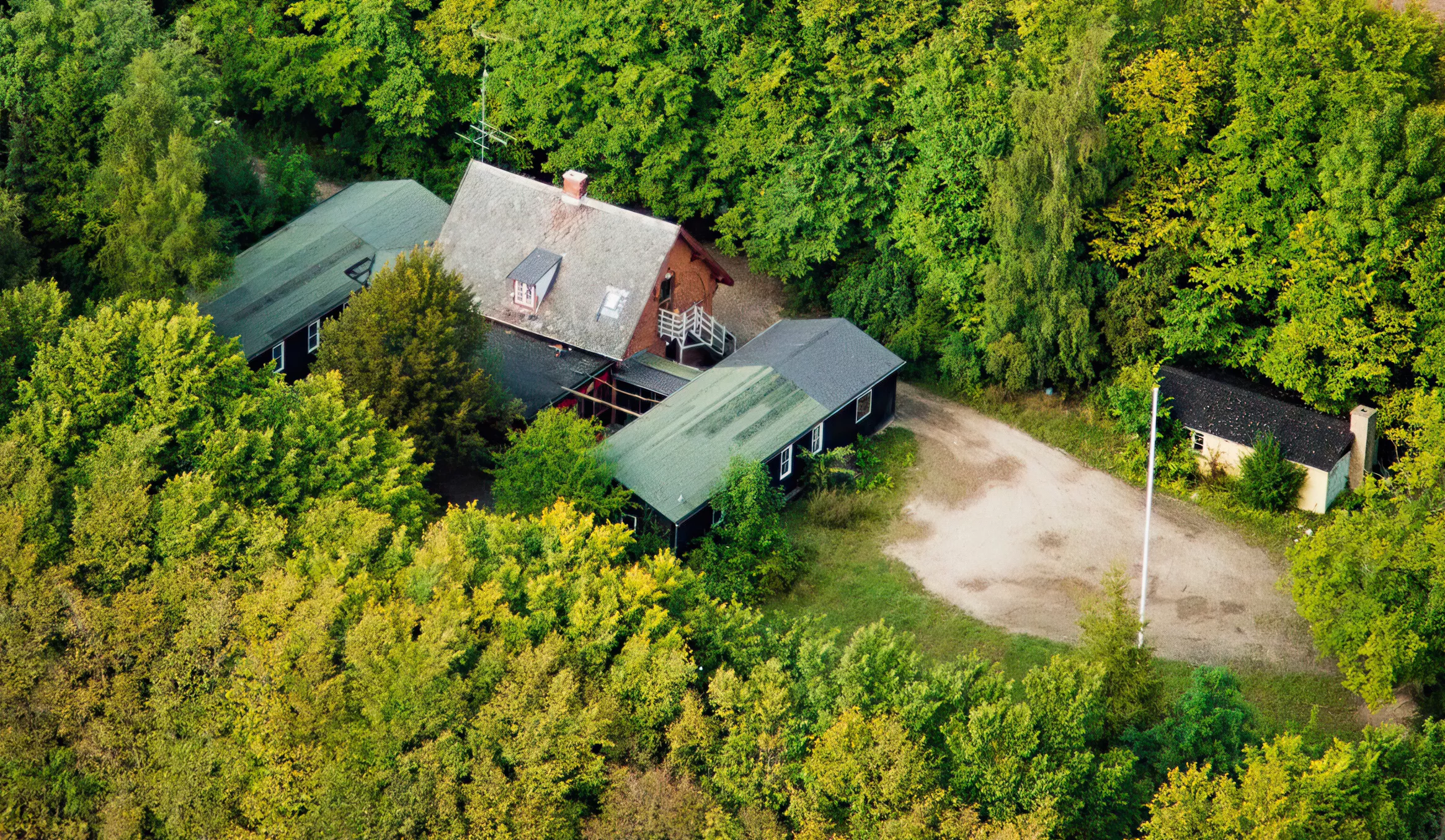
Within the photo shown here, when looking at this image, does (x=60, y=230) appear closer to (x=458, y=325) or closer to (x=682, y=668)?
(x=458, y=325)

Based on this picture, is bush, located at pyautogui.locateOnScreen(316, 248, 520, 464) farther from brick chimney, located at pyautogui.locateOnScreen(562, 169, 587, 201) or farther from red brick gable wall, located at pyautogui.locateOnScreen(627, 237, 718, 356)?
brick chimney, located at pyautogui.locateOnScreen(562, 169, 587, 201)

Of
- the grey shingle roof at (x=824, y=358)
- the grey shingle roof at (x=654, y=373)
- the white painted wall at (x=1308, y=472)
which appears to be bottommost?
the white painted wall at (x=1308, y=472)

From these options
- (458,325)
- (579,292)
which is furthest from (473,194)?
(458,325)

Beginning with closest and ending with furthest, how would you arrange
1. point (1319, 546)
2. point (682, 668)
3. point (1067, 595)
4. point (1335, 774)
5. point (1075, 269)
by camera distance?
point (1335, 774)
point (682, 668)
point (1319, 546)
point (1067, 595)
point (1075, 269)

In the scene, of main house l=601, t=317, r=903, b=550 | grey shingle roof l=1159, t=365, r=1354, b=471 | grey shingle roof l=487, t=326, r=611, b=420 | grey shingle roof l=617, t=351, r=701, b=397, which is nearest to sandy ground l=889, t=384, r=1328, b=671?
grey shingle roof l=1159, t=365, r=1354, b=471

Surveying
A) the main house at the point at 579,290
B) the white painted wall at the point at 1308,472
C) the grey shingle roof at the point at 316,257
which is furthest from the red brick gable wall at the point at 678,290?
the white painted wall at the point at 1308,472

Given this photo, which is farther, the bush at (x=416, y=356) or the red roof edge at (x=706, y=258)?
the red roof edge at (x=706, y=258)

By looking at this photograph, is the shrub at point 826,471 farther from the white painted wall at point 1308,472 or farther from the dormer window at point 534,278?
the white painted wall at point 1308,472
